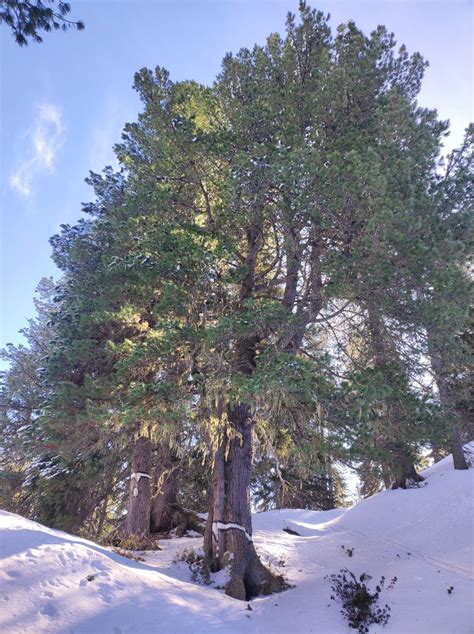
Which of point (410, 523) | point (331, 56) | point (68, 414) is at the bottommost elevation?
point (410, 523)

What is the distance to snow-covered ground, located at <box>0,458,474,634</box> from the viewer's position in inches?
190

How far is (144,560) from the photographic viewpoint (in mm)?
9570

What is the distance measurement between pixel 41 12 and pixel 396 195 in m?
6.48

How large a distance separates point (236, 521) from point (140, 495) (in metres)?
4.12

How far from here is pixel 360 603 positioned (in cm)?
702

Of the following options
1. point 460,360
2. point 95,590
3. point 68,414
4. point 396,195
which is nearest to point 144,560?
point 68,414

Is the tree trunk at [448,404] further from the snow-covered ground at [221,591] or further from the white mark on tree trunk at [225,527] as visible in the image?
the white mark on tree trunk at [225,527]

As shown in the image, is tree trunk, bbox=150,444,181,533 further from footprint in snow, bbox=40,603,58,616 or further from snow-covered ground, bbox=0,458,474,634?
footprint in snow, bbox=40,603,58,616

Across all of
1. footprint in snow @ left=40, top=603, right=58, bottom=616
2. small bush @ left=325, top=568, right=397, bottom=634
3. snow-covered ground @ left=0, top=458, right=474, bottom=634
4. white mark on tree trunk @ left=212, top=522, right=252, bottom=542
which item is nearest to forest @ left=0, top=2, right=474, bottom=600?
white mark on tree trunk @ left=212, top=522, right=252, bottom=542

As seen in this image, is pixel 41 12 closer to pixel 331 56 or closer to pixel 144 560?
pixel 331 56

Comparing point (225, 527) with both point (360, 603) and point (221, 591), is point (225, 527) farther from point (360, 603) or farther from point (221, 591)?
point (360, 603)

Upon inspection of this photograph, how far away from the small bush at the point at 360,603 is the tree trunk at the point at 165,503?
268 inches

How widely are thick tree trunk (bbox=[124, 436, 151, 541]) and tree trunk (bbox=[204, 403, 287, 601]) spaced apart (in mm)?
3141

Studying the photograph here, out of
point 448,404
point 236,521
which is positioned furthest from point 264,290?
point 236,521
